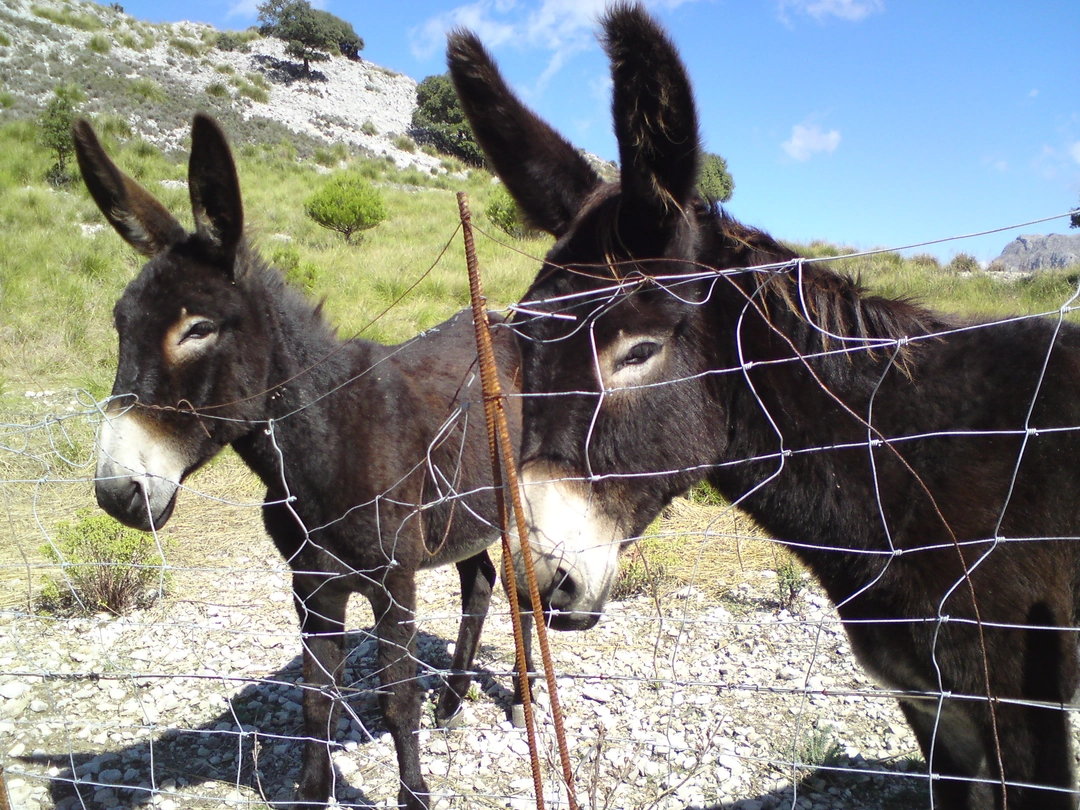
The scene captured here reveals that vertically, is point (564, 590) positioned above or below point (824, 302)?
below

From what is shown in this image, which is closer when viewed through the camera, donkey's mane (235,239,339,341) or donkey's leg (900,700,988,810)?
donkey's leg (900,700,988,810)

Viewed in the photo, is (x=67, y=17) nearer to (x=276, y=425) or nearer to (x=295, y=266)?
(x=295, y=266)

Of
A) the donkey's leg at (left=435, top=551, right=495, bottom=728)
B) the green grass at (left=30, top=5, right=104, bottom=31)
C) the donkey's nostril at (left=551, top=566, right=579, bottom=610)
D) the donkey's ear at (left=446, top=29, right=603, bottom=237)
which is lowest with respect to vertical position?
the donkey's leg at (left=435, top=551, right=495, bottom=728)

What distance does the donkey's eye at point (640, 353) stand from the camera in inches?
64.3

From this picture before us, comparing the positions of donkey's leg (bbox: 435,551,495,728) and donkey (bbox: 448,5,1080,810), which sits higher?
donkey (bbox: 448,5,1080,810)

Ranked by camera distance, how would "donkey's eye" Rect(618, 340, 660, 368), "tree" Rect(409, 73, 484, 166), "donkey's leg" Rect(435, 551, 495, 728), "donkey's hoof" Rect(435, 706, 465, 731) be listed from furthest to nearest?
1. "tree" Rect(409, 73, 484, 166)
2. "donkey's leg" Rect(435, 551, 495, 728)
3. "donkey's hoof" Rect(435, 706, 465, 731)
4. "donkey's eye" Rect(618, 340, 660, 368)

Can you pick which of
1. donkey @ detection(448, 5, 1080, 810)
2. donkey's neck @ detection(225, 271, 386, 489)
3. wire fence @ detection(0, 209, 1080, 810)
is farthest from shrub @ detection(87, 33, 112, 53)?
donkey @ detection(448, 5, 1080, 810)

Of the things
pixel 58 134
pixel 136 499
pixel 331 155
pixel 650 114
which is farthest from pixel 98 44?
pixel 650 114

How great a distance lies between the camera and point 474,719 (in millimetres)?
3645

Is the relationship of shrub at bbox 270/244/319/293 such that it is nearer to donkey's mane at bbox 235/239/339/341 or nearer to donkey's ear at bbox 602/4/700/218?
donkey's mane at bbox 235/239/339/341

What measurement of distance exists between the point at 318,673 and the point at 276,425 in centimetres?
119

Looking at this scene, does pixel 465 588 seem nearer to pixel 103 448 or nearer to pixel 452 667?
pixel 452 667

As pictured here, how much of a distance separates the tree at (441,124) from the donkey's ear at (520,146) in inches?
1493

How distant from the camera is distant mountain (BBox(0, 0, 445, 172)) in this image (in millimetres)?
25750
